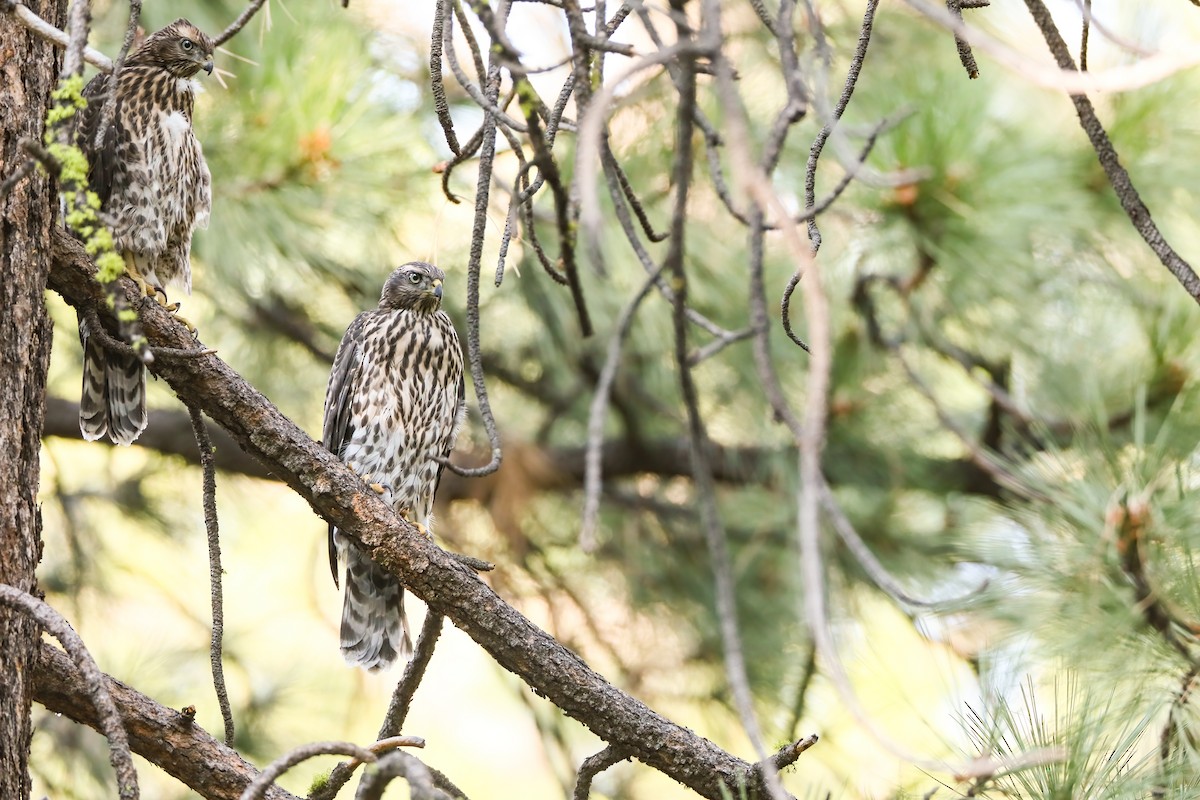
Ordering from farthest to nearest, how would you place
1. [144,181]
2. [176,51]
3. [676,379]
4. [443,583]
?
[676,379]
[176,51]
[144,181]
[443,583]

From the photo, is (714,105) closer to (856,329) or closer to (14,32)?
(856,329)

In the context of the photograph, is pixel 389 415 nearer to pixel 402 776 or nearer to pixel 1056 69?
pixel 402 776

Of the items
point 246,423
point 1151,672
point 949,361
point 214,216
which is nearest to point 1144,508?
point 1151,672

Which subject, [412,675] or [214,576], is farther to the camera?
[412,675]

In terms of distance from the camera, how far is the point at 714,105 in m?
4.69

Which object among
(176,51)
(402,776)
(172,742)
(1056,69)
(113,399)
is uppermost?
(176,51)

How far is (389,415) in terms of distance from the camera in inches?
153

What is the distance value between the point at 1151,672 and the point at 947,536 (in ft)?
8.39

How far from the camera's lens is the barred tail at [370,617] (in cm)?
389

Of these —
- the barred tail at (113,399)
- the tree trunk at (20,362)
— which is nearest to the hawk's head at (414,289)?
the barred tail at (113,399)

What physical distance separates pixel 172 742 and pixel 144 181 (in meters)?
1.55

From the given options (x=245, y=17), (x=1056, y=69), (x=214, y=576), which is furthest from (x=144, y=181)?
(x=1056, y=69)

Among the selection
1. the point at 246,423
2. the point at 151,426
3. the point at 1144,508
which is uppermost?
the point at 151,426

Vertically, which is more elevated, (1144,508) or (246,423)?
(1144,508)
